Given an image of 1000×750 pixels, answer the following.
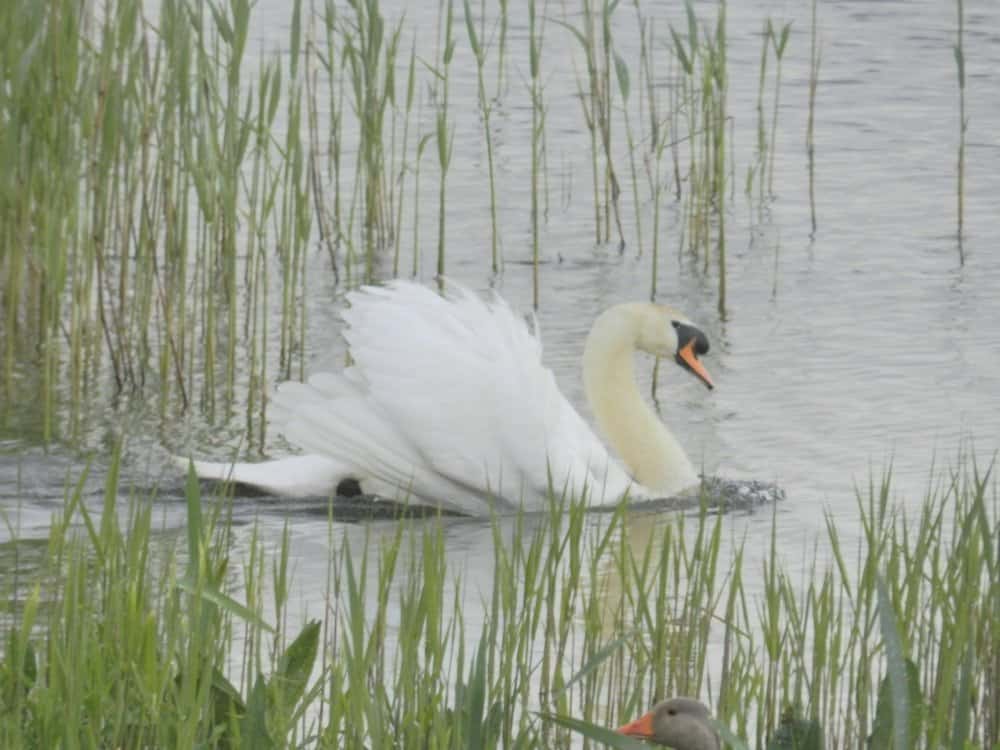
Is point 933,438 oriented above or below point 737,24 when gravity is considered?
below

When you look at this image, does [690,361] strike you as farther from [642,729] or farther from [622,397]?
[642,729]

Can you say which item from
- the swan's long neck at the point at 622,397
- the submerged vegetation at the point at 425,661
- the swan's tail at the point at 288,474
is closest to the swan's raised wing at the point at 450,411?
the swan's tail at the point at 288,474

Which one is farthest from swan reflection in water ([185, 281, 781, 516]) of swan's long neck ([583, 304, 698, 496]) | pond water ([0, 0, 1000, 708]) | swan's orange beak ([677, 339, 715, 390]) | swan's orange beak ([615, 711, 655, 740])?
swan's orange beak ([615, 711, 655, 740])

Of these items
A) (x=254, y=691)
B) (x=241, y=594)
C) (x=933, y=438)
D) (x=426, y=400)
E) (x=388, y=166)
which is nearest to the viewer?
(x=254, y=691)

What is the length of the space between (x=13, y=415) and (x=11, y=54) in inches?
56.7

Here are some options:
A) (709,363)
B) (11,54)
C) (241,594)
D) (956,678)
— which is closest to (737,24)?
(709,363)

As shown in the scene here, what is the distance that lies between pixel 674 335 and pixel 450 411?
1.15 meters

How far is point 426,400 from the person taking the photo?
6930mm

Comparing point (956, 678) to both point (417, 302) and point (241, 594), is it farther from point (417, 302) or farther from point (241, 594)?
point (417, 302)

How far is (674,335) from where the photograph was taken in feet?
25.4

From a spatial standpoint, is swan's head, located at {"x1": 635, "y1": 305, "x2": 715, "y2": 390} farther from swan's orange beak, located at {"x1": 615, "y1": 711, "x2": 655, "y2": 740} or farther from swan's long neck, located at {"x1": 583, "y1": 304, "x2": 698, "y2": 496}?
swan's orange beak, located at {"x1": 615, "y1": 711, "x2": 655, "y2": 740}

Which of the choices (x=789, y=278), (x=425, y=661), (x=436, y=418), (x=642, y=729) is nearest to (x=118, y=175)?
(x=436, y=418)

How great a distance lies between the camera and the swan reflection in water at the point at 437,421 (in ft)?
22.6

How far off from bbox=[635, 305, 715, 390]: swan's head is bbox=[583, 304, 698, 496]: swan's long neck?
0.03 m
